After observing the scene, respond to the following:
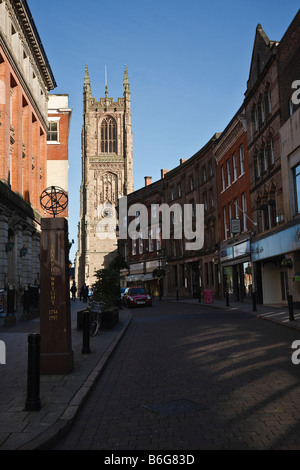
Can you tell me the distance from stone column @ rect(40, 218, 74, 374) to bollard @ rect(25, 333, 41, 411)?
80.9 inches

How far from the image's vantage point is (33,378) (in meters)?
5.64

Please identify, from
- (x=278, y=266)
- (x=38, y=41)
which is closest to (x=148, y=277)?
(x=278, y=266)

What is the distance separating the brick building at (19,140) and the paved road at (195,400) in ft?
31.9

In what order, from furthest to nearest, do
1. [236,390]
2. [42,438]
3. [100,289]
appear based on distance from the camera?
[100,289]
[236,390]
[42,438]

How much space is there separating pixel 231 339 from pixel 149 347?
7.31 feet

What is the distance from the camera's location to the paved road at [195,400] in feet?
14.9

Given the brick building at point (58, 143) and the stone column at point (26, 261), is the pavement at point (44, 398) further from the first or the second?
the brick building at point (58, 143)

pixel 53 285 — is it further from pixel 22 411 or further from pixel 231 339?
pixel 231 339

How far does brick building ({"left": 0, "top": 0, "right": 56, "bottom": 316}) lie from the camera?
24469 mm

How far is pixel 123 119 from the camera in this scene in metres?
107

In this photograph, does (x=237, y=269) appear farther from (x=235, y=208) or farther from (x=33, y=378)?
(x=33, y=378)

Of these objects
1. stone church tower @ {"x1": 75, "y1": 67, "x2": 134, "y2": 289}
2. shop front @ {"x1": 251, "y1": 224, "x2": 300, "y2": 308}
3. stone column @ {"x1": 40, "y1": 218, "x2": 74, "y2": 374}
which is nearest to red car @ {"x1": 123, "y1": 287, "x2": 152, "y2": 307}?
Result: shop front @ {"x1": 251, "y1": 224, "x2": 300, "y2": 308}

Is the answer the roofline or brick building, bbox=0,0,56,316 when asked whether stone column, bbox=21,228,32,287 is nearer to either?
brick building, bbox=0,0,56,316
